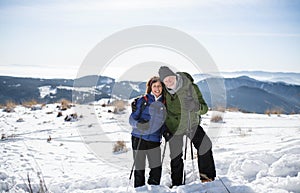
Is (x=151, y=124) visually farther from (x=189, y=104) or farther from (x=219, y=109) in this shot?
(x=219, y=109)

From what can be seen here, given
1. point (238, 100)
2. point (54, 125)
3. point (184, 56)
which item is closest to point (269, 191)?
point (184, 56)

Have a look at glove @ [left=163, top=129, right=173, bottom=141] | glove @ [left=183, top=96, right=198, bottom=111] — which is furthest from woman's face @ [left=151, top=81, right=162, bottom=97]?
glove @ [left=163, top=129, right=173, bottom=141]

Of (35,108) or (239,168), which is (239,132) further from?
(35,108)

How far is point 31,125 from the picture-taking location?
9969 millimetres

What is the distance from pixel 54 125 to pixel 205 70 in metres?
6.80

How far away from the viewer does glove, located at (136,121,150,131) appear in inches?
152

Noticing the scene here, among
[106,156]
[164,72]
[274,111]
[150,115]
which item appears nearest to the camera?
[164,72]

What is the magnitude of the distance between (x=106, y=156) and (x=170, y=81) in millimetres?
3785

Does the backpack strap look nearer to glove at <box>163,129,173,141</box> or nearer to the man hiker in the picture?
the man hiker

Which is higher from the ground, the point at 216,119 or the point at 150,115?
the point at 150,115

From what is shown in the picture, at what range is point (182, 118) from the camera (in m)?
3.85

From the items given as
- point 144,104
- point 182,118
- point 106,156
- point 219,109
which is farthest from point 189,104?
point 219,109

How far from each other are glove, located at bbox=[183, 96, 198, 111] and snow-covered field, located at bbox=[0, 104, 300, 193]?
0.98 m

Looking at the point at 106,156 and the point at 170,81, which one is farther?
the point at 106,156
